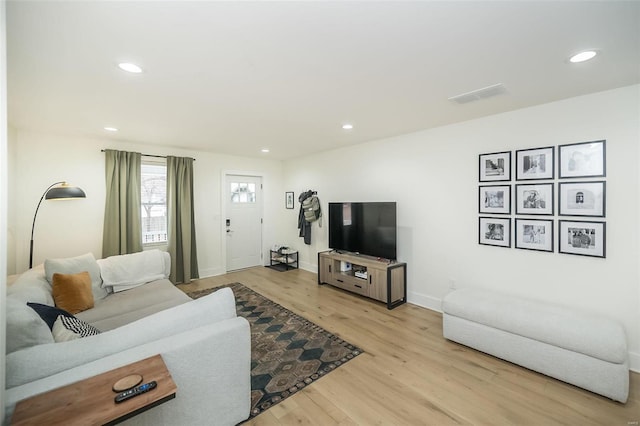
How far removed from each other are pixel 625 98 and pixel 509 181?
109 cm

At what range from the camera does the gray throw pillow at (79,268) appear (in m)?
2.72

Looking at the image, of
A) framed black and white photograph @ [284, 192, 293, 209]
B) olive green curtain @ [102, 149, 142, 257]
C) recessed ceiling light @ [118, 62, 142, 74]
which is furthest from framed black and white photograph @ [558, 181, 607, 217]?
olive green curtain @ [102, 149, 142, 257]

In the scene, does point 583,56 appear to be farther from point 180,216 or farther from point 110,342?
point 180,216

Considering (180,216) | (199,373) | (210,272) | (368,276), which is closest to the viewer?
(199,373)

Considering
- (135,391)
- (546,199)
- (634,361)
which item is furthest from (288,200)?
(634,361)

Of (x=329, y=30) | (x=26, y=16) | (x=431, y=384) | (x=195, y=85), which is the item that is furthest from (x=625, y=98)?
(x=26, y=16)

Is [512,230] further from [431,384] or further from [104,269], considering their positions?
[104,269]

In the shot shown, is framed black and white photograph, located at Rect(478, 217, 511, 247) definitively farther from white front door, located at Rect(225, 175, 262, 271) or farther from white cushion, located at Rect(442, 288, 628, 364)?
white front door, located at Rect(225, 175, 262, 271)

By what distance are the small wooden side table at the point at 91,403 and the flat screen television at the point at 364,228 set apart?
10.7 feet

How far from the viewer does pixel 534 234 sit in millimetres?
2875

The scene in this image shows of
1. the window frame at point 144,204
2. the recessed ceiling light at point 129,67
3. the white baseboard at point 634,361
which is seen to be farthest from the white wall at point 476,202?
the recessed ceiling light at point 129,67

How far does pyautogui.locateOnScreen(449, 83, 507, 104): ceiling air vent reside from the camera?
2365 millimetres

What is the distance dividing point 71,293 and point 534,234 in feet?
15.5

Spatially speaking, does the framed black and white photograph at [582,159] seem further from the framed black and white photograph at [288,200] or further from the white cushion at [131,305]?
the framed black and white photograph at [288,200]
